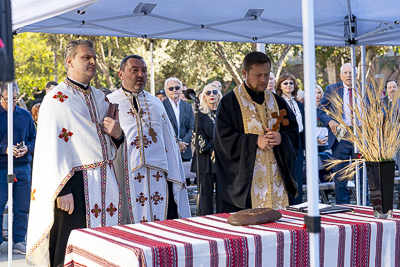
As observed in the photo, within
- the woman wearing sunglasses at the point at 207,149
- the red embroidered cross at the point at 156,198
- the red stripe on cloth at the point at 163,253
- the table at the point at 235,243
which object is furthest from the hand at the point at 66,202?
the woman wearing sunglasses at the point at 207,149

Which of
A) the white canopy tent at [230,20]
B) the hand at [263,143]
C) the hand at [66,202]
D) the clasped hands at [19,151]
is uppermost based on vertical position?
the white canopy tent at [230,20]

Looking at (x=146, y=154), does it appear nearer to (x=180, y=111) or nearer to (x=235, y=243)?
(x=235, y=243)

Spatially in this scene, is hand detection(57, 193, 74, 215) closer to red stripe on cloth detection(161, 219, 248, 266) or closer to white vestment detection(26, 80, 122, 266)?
white vestment detection(26, 80, 122, 266)

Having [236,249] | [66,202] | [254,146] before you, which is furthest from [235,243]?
[254,146]

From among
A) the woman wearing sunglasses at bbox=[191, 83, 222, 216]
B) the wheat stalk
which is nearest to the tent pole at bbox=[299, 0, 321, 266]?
the wheat stalk

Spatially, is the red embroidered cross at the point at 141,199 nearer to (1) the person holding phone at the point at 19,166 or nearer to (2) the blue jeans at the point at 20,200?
(1) the person holding phone at the point at 19,166

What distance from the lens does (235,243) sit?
3057mm

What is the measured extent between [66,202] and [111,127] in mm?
618

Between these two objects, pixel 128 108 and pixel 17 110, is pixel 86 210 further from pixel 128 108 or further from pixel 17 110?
pixel 17 110

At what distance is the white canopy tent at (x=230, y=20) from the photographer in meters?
6.32

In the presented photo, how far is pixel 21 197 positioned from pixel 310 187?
17.0 ft

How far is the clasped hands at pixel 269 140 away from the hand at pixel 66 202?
5.00ft

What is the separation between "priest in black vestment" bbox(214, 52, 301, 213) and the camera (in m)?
5.04

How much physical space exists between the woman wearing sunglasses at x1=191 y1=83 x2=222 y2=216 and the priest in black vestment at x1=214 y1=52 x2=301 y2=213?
8.79 feet
